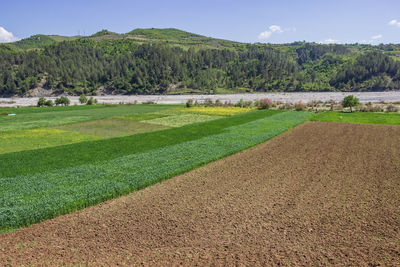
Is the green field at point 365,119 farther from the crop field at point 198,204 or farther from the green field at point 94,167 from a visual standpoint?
the crop field at point 198,204

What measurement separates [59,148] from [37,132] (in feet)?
45.3

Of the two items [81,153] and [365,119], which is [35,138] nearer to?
[81,153]

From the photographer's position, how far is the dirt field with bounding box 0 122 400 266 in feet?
35.9

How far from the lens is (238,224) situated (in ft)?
44.3

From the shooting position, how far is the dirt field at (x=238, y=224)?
35.9 feet

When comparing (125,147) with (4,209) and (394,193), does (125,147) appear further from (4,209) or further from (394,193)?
(394,193)

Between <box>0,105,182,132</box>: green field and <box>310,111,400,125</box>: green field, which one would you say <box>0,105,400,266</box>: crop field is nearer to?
<box>0,105,182,132</box>: green field

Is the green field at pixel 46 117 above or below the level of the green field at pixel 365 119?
above

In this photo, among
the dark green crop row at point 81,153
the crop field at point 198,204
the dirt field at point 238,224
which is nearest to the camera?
the dirt field at point 238,224

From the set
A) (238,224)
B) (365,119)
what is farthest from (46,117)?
(365,119)

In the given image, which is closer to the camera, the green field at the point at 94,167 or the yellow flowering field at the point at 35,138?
the green field at the point at 94,167

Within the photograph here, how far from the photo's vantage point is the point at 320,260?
420 inches

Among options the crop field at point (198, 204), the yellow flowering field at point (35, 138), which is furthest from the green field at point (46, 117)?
the crop field at point (198, 204)

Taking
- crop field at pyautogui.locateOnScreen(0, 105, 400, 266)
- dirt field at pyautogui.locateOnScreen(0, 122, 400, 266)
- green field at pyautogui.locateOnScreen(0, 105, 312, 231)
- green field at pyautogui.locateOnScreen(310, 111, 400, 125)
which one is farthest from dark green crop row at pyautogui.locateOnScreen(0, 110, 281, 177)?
green field at pyautogui.locateOnScreen(310, 111, 400, 125)
